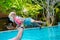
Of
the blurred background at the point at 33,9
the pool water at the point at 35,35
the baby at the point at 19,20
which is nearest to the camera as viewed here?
the baby at the point at 19,20

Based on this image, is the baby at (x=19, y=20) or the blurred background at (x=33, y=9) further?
the blurred background at (x=33, y=9)

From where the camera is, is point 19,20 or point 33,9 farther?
point 33,9

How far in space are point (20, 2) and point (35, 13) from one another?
2.75m

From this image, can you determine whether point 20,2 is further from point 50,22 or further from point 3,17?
point 50,22

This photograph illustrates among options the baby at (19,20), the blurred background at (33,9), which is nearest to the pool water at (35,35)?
the blurred background at (33,9)

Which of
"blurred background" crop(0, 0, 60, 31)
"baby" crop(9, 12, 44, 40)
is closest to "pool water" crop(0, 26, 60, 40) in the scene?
"blurred background" crop(0, 0, 60, 31)

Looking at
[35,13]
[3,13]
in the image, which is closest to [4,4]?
[3,13]

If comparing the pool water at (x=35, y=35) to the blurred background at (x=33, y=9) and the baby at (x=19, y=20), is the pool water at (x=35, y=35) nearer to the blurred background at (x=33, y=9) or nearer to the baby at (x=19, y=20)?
the blurred background at (x=33, y=9)

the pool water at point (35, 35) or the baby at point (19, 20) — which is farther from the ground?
the baby at point (19, 20)

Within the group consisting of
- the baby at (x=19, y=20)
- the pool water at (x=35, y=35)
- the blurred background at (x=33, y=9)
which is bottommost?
the pool water at (x=35, y=35)

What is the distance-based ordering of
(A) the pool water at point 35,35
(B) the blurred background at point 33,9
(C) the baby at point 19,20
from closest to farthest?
(C) the baby at point 19,20 → (A) the pool water at point 35,35 → (B) the blurred background at point 33,9

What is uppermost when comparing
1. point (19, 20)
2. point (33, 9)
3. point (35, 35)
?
point (19, 20)

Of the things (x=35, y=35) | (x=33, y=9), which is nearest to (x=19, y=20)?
(x=35, y=35)

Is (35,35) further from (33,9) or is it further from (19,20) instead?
(19,20)
